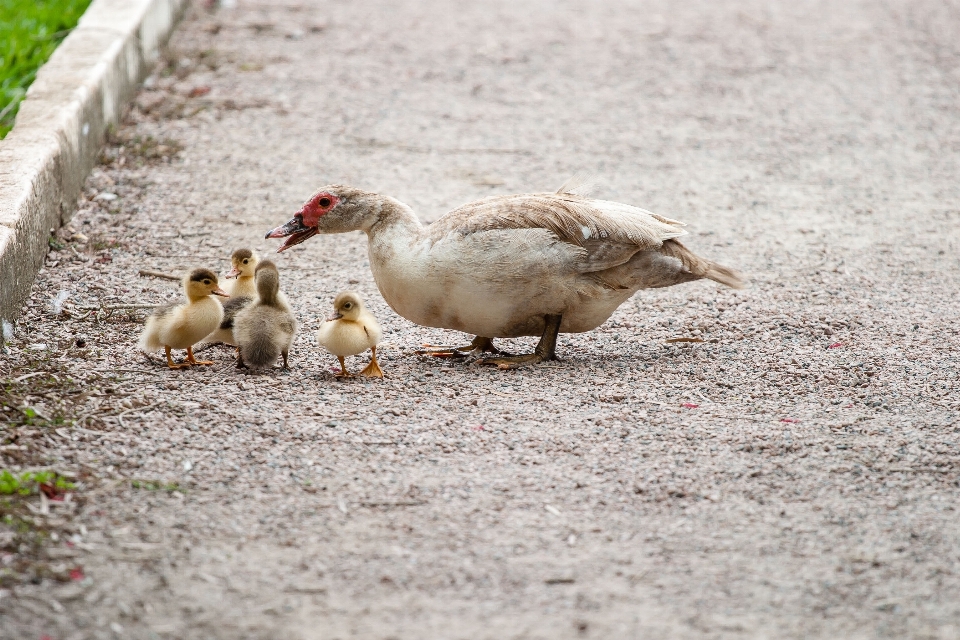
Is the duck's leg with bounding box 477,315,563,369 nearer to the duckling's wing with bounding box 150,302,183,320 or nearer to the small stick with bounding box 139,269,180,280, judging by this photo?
the duckling's wing with bounding box 150,302,183,320

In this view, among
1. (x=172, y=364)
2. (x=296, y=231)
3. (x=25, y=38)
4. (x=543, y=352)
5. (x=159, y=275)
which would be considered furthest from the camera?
(x=25, y=38)

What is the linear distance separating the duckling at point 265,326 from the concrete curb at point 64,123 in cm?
114

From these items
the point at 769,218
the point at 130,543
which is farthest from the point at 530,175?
the point at 130,543

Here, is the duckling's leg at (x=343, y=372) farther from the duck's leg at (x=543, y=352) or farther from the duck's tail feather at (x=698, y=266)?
the duck's tail feather at (x=698, y=266)

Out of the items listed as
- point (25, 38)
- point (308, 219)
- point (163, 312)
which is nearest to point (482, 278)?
point (308, 219)

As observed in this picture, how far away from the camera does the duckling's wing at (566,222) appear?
5004 mm

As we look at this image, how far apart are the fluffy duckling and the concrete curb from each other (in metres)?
1.00

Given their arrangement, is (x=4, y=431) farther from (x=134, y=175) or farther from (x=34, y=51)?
(x=34, y=51)

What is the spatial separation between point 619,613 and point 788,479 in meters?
1.07

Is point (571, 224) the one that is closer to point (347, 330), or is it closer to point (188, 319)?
point (347, 330)

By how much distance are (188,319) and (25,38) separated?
431 cm

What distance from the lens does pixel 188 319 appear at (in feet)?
15.9

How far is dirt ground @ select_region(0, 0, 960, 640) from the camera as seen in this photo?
3.39 m

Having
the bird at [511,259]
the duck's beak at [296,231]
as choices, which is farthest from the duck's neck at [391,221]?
the duck's beak at [296,231]
